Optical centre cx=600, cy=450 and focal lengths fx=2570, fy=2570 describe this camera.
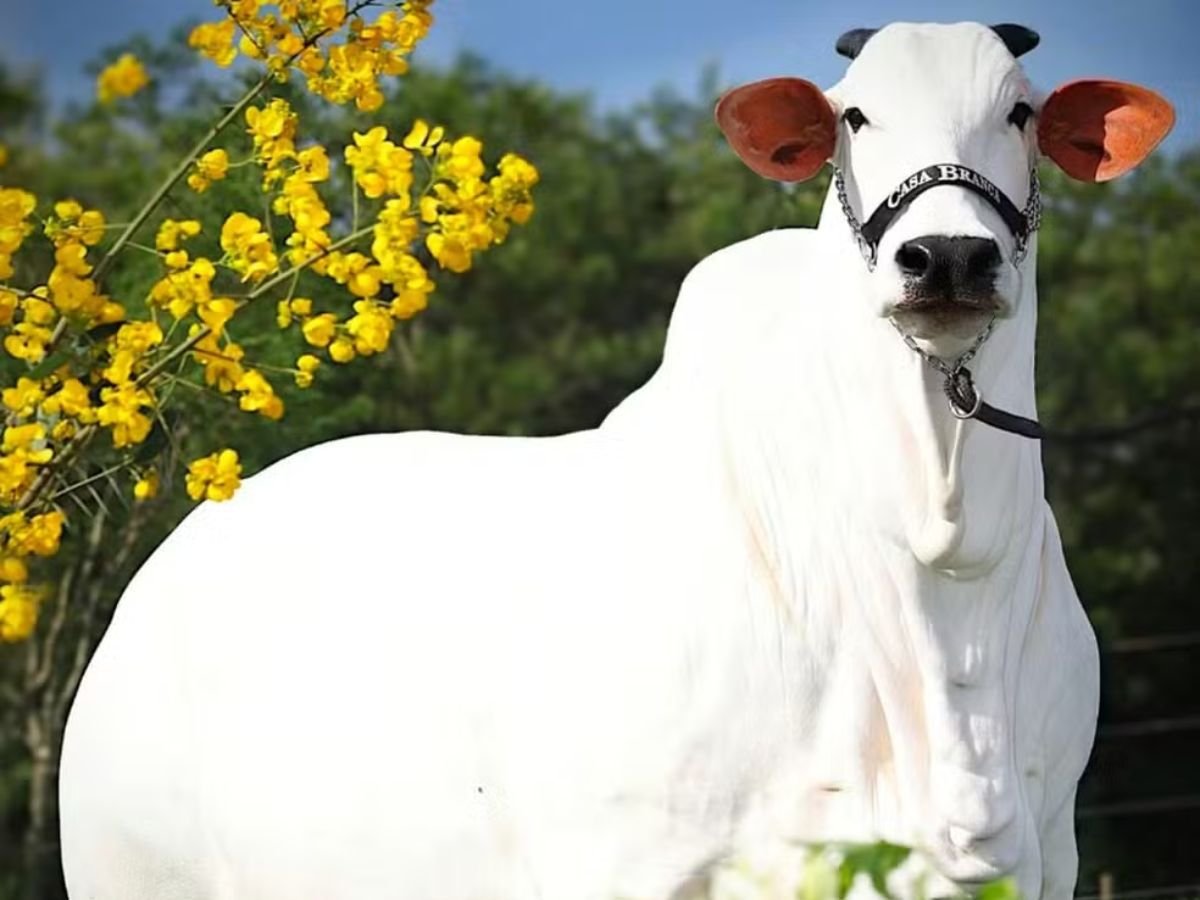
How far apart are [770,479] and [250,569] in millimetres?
1355

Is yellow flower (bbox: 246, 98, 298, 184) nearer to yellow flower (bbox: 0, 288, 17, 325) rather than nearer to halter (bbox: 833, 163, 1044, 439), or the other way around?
yellow flower (bbox: 0, 288, 17, 325)

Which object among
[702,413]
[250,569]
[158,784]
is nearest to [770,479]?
[702,413]

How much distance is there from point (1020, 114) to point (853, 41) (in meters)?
0.37

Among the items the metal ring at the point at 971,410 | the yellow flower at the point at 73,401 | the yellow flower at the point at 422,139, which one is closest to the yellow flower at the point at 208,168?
the yellow flower at the point at 422,139

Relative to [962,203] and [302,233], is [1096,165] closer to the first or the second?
[962,203]

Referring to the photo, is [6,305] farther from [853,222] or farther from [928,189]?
[928,189]

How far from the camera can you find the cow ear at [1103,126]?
14.7ft

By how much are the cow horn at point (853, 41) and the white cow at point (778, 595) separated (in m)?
0.10

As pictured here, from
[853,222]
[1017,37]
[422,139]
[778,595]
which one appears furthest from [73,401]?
[1017,37]

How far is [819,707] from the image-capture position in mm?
4355

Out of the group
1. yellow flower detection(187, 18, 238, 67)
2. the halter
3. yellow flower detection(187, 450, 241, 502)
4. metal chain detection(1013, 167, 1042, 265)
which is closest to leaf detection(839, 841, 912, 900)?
the halter

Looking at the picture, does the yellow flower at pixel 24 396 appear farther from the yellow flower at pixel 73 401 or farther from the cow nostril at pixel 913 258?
the cow nostril at pixel 913 258

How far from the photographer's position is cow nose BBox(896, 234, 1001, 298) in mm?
4035

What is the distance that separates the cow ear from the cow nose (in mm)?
514
